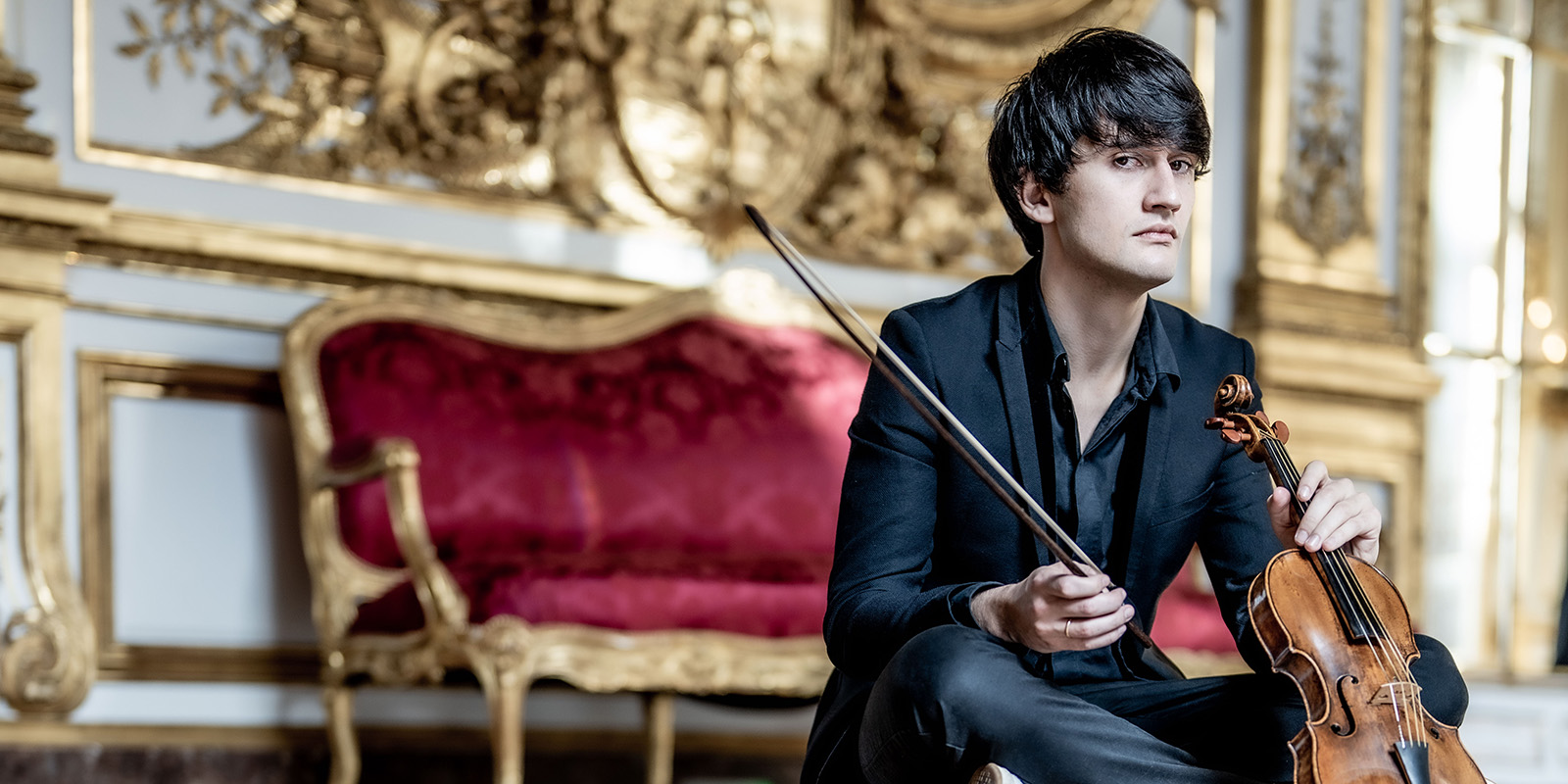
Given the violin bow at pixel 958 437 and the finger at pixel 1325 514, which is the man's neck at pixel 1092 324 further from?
the finger at pixel 1325 514

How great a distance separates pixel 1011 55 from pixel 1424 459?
70.1 inches

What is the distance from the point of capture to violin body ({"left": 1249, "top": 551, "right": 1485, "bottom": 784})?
1.04 metres

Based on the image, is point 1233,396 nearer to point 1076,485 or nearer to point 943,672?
point 1076,485

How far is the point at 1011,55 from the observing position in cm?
377

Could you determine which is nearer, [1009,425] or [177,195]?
[1009,425]

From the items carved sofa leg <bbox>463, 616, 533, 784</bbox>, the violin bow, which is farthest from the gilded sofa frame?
the violin bow

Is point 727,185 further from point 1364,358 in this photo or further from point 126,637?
point 1364,358

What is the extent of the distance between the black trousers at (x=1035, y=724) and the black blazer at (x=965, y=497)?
7 cm

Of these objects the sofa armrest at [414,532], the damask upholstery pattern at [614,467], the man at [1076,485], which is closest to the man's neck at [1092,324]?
the man at [1076,485]

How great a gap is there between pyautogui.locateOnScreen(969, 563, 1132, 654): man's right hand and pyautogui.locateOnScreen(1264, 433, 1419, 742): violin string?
0.18m

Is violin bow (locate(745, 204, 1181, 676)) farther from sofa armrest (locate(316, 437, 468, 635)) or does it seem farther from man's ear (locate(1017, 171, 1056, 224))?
sofa armrest (locate(316, 437, 468, 635))

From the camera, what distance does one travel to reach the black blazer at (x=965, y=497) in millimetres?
1350

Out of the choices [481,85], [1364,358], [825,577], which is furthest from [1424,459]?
[481,85]

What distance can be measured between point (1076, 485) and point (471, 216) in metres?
2.04
